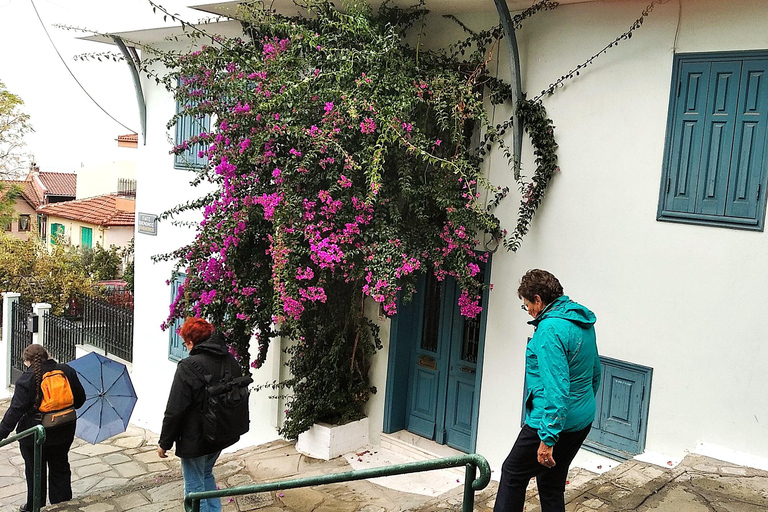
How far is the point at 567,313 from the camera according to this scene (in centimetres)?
409

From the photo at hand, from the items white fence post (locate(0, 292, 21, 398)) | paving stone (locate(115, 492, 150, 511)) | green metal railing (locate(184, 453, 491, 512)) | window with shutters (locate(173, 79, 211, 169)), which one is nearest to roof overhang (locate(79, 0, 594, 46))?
window with shutters (locate(173, 79, 211, 169))

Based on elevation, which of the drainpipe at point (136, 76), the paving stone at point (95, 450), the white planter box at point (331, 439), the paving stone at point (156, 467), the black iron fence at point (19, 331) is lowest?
the paving stone at point (95, 450)

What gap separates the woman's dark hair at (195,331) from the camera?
17.3 ft

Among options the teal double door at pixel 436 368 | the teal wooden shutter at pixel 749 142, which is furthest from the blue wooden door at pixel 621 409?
the teal wooden shutter at pixel 749 142

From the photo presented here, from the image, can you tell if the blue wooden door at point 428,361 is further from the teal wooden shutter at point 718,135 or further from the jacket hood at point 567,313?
the jacket hood at point 567,313

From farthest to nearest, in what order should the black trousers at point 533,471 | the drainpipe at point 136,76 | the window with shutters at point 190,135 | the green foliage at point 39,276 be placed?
1. the green foliage at point 39,276
2. the drainpipe at point 136,76
3. the window with shutters at point 190,135
4. the black trousers at point 533,471

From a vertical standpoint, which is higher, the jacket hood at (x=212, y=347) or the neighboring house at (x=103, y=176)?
the neighboring house at (x=103, y=176)

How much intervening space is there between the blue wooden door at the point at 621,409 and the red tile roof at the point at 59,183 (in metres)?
46.7

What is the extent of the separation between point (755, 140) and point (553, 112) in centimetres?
176

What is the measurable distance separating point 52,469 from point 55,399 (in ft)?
2.83

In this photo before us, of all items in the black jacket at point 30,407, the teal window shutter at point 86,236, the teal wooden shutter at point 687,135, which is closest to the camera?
the teal wooden shutter at point 687,135

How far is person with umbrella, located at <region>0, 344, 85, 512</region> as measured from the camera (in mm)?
6293

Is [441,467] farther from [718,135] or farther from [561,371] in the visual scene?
[718,135]

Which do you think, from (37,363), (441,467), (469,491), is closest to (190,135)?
(37,363)
